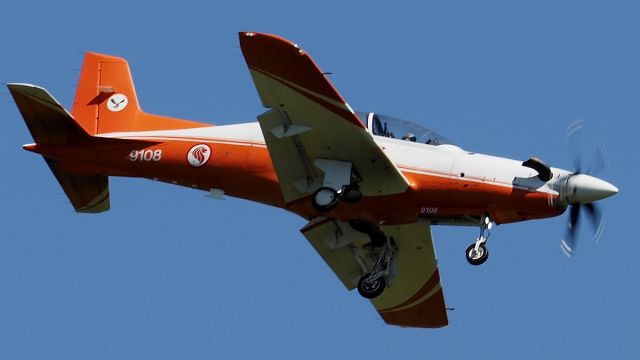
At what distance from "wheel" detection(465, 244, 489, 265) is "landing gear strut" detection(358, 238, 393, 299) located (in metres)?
2.53

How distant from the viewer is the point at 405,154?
80.2ft

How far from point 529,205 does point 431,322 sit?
5228mm

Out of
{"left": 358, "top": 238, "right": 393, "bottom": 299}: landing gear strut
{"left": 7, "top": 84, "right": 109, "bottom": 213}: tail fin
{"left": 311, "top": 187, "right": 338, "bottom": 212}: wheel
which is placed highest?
{"left": 7, "top": 84, "right": 109, "bottom": 213}: tail fin

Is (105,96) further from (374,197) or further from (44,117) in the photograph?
(374,197)

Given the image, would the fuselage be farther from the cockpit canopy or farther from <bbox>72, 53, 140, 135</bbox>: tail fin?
<bbox>72, 53, 140, 135</bbox>: tail fin

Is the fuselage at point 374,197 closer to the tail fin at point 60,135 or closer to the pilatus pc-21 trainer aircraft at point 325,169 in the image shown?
the pilatus pc-21 trainer aircraft at point 325,169

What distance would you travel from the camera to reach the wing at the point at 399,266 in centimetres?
2620

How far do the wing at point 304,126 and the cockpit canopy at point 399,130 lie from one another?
77cm

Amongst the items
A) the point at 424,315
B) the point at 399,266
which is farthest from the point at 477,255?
the point at 424,315

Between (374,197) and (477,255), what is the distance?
2.17 m

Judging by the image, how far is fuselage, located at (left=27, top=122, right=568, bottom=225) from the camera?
2389cm

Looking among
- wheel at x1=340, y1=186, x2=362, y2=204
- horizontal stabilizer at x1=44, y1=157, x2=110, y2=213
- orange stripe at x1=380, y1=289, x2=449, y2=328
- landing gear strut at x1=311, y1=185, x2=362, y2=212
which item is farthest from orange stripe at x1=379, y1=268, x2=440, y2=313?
horizontal stabilizer at x1=44, y1=157, x2=110, y2=213

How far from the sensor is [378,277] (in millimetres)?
25812

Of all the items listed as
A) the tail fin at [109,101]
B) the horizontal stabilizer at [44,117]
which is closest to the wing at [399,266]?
the tail fin at [109,101]
